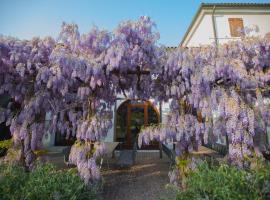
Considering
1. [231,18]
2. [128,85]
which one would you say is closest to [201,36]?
[231,18]

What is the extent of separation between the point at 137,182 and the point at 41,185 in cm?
288

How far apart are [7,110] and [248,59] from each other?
5.66 m

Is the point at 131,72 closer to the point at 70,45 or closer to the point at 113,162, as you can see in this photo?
the point at 70,45

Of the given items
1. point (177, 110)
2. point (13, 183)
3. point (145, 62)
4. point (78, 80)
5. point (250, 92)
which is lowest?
point (13, 183)

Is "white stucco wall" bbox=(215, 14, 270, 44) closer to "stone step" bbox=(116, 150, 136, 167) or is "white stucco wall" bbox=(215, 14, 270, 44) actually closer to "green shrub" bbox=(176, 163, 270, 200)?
"stone step" bbox=(116, 150, 136, 167)

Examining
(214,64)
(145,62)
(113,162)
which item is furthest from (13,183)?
(113,162)

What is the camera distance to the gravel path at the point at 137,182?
15.4 feet

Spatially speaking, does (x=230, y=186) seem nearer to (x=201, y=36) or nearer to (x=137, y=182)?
(x=137, y=182)

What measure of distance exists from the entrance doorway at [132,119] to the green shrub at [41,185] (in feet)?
23.2

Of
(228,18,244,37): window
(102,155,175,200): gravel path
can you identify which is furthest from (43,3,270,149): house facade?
(102,155,175,200): gravel path

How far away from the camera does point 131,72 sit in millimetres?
4855

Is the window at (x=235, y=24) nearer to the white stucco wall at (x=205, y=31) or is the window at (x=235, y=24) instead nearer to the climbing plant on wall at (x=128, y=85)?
the white stucco wall at (x=205, y=31)

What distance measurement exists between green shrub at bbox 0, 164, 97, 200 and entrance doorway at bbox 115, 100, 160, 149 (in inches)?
279

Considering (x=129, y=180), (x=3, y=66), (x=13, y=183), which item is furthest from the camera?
(x=129, y=180)
